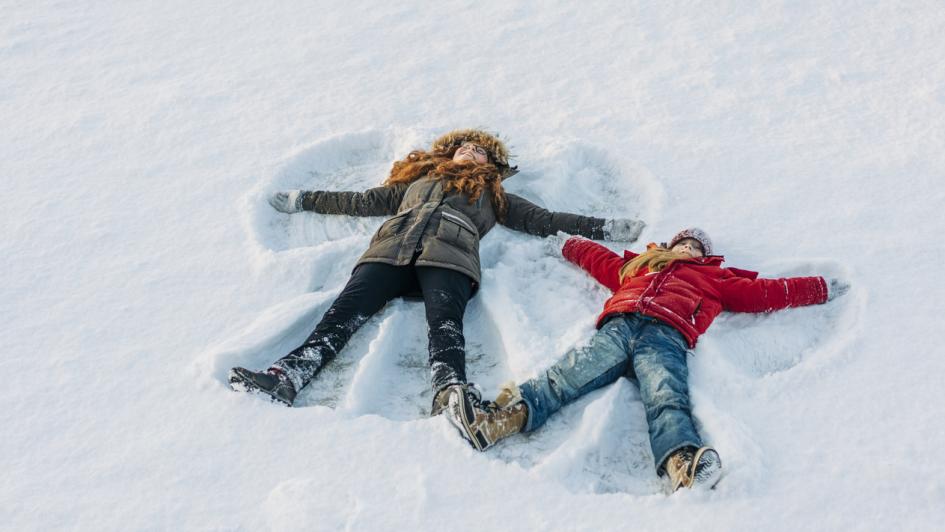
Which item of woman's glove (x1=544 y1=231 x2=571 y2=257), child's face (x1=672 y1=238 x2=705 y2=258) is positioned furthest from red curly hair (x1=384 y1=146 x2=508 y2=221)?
child's face (x1=672 y1=238 x2=705 y2=258)

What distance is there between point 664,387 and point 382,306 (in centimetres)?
138

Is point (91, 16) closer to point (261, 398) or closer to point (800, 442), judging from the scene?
point (261, 398)

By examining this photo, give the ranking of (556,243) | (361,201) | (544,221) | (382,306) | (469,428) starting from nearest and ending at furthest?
(469,428) → (382,306) → (556,243) → (544,221) → (361,201)

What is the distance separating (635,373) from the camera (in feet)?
9.97

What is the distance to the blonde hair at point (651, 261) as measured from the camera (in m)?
3.39

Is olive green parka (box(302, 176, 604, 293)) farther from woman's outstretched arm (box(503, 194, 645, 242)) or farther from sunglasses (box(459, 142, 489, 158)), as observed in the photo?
sunglasses (box(459, 142, 489, 158))

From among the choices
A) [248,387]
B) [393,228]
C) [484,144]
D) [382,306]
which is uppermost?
[484,144]

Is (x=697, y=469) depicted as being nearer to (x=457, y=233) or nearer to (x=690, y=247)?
(x=690, y=247)

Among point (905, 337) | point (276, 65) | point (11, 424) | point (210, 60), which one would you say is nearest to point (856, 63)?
point (905, 337)

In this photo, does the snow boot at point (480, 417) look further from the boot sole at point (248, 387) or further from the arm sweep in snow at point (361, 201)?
the arm sweep in snow at point (361, 201)

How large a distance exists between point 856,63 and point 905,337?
2.81 meters

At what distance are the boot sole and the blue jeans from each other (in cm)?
99

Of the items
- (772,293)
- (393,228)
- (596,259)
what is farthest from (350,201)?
(772,293)

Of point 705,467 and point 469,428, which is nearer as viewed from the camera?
point 705,467
